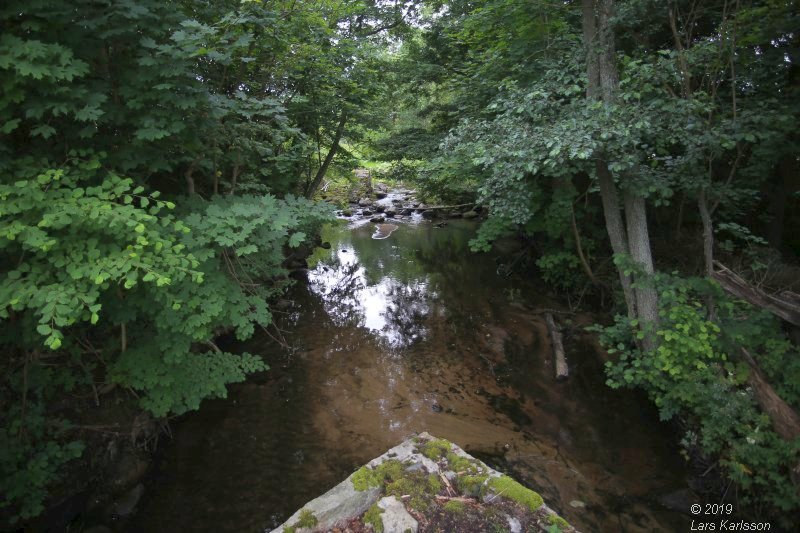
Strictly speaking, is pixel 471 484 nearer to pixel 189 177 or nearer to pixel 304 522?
pixel 304 522

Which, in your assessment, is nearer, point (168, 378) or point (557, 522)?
point (557, 522)

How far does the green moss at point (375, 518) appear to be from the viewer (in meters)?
2.26

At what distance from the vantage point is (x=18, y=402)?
390 cm

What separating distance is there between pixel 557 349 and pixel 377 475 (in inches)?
232

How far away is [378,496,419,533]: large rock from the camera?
7.32 feet

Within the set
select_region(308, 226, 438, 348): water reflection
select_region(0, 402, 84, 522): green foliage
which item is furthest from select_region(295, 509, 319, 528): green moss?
select_region(308, 226, 438, 348): water reflection

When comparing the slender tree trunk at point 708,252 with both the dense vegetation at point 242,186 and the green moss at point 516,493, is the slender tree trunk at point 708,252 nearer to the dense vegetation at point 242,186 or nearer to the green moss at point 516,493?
the dense vegetation at point 242,186

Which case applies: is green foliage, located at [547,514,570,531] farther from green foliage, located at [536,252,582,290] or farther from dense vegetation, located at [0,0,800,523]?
green foliage, located at [536,252,582,290]

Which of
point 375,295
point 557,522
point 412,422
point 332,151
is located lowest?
point 412,422

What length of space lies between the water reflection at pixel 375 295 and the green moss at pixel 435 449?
17.2 ft

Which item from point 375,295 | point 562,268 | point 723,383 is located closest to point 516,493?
point 723,383

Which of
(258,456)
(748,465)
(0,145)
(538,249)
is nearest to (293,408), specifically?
(258,456)

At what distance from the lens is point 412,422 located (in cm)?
575

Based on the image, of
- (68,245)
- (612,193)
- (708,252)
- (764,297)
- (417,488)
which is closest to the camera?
(417,488)
